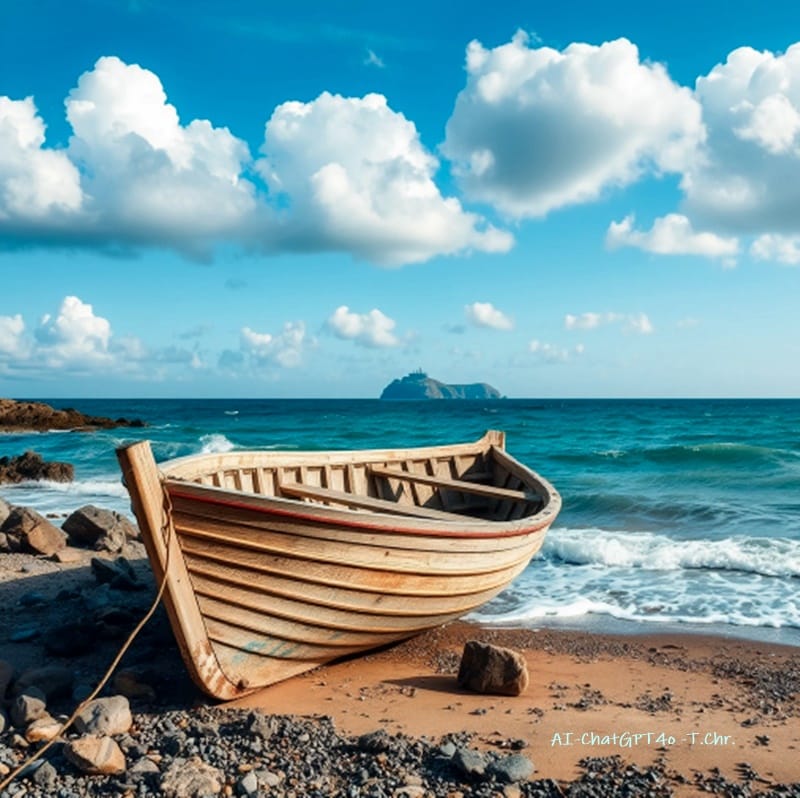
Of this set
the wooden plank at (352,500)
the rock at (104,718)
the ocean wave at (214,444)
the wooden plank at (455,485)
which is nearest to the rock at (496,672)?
the wooden plank at (352,500)

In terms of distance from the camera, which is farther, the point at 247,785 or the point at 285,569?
the point at 285,569

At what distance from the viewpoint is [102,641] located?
7062 millimetres

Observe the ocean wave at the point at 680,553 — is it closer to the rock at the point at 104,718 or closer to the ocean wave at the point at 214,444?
the rock at the point at 104,718

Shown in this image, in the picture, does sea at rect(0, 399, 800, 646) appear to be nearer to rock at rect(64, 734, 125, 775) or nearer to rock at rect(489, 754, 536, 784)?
rock at rect(489, 754, 536, 784)

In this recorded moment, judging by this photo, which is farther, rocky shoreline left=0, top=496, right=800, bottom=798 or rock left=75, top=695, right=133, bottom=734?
rock left=75, top=695, right=133, bottom=734

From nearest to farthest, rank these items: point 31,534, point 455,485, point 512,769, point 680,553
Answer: point 512,769 → point 455,485 → point 31,534 → point 680,553

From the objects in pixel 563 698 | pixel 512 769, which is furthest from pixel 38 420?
pixel 512 769

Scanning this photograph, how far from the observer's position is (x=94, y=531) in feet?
37.4

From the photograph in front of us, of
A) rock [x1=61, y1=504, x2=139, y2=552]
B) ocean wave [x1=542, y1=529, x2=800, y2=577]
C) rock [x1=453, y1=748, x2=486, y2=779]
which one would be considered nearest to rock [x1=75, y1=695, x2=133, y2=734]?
rock [x1=453, y1=748, x2=486, y2=779]

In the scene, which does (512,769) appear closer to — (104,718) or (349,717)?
(349,717)

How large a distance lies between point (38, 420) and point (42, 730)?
48424mm

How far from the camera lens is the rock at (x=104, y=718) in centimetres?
511

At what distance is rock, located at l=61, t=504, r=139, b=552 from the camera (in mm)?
11336

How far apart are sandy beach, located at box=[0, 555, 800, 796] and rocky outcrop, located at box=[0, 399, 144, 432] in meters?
43.3
